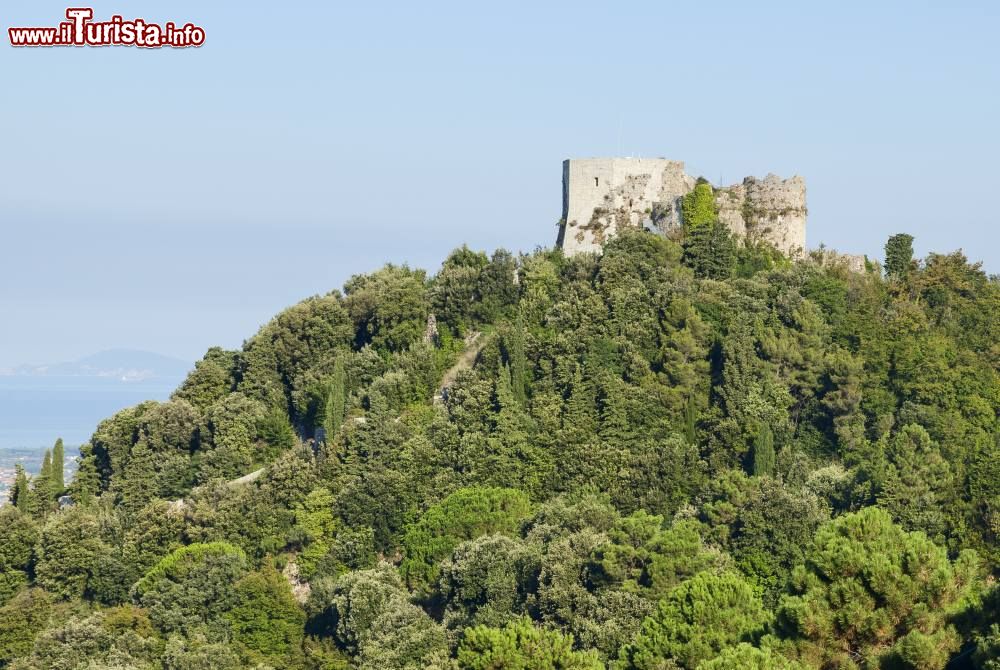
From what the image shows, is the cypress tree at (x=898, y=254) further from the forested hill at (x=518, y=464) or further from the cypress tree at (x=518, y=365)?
the cypress tree at (x=518, y=365)

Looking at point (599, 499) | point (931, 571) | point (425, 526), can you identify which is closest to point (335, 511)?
point (425, 526)

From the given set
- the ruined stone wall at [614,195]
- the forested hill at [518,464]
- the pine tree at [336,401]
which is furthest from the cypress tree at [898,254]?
the pine tree at [336,401]

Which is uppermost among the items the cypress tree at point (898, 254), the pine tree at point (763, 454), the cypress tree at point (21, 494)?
the cypress tree at point (898, 254)

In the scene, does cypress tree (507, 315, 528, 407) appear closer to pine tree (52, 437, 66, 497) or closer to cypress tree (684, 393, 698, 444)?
cypress tree (684, 393, 698, 444)

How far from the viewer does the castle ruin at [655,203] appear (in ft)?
270

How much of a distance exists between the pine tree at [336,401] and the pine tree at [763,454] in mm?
16426

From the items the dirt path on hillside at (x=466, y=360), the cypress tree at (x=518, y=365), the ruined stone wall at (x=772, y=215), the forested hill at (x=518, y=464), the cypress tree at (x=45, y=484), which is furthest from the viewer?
the cypress tree at (x=45, y=484)

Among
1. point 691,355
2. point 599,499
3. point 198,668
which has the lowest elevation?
point 198,668

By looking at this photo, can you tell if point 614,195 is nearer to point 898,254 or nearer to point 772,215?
point 772,215

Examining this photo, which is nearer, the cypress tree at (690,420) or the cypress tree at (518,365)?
the cypress tree at (690,420)

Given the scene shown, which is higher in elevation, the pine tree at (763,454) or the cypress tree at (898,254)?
the cypress tree at (898,254)

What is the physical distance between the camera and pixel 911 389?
73.1 m

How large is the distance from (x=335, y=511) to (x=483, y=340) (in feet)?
35.7

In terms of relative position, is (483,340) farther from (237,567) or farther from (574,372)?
(237,567)
